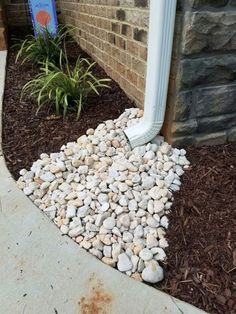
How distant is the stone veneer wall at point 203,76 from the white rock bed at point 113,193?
0.71 ft

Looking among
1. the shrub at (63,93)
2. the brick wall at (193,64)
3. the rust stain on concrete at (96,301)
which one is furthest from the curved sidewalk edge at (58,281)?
the shrub at (63,93)

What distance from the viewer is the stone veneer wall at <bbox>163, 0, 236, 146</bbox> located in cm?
166

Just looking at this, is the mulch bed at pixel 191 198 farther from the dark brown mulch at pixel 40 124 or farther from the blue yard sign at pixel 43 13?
the blue yard sign at pixel 43 13

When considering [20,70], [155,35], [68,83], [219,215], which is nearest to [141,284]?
[219,215]

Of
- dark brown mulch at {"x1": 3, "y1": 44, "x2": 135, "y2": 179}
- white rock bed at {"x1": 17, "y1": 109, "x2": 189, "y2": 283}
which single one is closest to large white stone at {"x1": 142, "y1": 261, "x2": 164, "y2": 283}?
white rock bed at {"x1": 17, "y1": 109, "x2": 189, "y2": 283}

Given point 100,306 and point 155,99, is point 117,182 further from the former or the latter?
point 100,306

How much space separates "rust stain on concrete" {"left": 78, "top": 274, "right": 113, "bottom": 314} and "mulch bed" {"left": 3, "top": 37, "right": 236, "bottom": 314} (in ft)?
0.86

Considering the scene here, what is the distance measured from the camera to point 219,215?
1.65 m

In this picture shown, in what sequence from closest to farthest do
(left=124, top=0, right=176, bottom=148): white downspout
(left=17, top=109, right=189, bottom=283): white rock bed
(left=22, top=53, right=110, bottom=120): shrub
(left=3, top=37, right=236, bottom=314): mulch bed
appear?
1. (left=3, top=37, right=236, bottom=314): mulch bed
2. (left=17, top=109, right=189, bottom=283): white rock bed
3. (left=124, top=0, right=176, bottom=148): white downspout
4. (left=22, top=53, right=110, bottom=120): shrub

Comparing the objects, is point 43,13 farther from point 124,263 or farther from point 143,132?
point 124,263

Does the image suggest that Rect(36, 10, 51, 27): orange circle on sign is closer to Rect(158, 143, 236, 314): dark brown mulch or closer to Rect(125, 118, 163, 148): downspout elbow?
Rect(125, 118, 163, 148): downspout elbow

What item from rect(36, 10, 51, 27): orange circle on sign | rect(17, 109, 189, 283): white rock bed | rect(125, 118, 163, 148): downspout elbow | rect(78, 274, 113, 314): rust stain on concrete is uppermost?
rect(36, 10, 51, 27): orange circle on sign

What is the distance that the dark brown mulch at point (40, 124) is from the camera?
2.18 meters

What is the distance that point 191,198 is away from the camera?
69.0 inches
